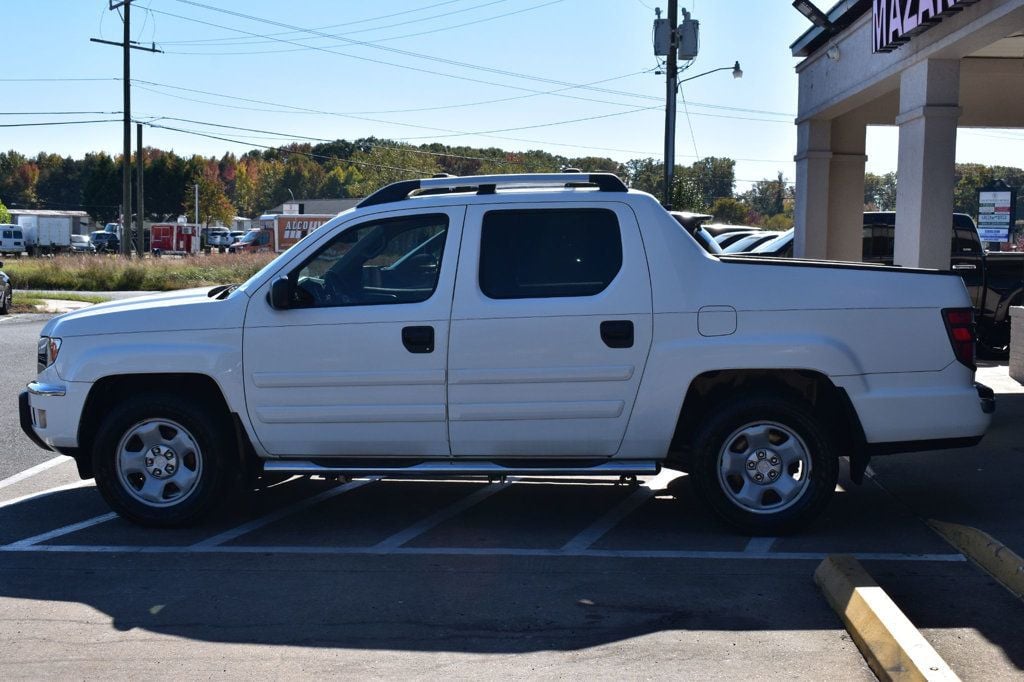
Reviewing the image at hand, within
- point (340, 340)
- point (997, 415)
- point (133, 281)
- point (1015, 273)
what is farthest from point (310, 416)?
point (133, 281)

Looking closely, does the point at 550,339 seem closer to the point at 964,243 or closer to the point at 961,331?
the point at 961,331

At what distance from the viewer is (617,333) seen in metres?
6.80

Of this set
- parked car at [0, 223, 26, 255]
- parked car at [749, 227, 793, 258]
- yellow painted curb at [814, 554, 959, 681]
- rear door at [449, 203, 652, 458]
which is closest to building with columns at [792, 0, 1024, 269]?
parked car at [749, 227, 793, 258]

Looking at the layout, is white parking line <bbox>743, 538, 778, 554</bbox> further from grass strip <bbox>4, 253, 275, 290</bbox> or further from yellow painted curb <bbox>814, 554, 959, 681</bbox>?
grass strip <bbox>4, 253, 275, 290</bbox>

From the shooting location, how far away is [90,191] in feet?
435

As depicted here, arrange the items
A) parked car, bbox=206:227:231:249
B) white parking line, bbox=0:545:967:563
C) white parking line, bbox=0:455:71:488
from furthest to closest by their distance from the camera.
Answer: parked car, bbox=206:227:231:249 → white parking line, bbox=0:455:71:488 → white parking line, bbox=0:545:967:563

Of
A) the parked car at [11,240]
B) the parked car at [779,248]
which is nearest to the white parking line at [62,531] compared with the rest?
the parked car at [779,248]

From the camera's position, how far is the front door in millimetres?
6938

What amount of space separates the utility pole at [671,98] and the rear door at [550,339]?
2188cm

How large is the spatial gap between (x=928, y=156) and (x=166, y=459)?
879cm

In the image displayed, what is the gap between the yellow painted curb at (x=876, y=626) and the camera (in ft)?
15.0

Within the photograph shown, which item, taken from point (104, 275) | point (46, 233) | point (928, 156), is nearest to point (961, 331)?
point (928, 156)

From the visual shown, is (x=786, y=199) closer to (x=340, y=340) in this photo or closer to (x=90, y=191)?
(x=90, y=191)

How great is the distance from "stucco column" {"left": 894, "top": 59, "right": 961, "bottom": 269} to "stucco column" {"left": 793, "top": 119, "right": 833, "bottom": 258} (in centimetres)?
533
